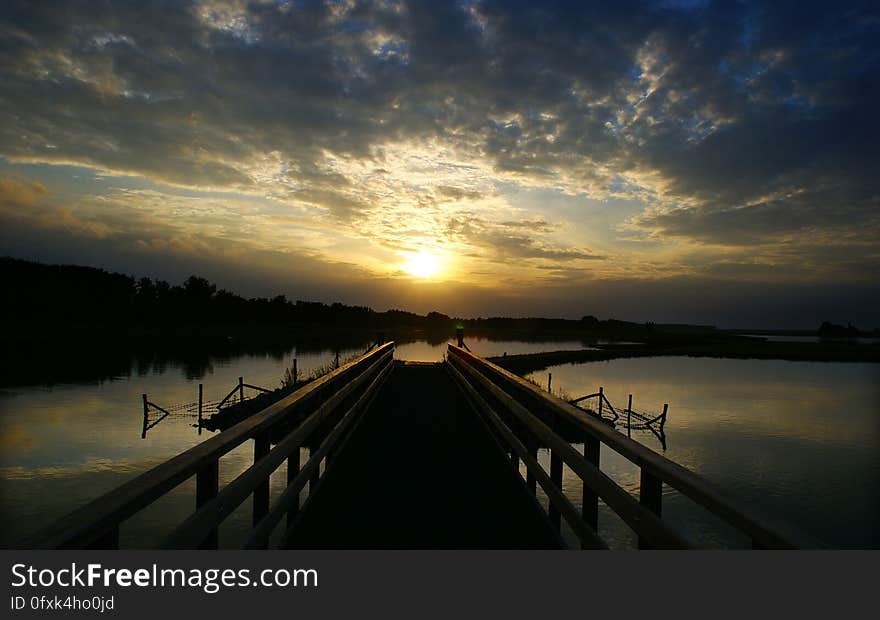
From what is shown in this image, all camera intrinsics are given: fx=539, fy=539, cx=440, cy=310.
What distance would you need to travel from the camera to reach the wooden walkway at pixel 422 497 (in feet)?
14.1

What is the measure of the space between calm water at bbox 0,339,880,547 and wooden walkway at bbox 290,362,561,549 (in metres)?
6.79

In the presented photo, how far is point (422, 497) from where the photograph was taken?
5.32 meters

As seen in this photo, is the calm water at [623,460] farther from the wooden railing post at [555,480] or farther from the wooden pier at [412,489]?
the wooden railing post at [555,480]

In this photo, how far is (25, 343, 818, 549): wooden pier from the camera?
2.11 m

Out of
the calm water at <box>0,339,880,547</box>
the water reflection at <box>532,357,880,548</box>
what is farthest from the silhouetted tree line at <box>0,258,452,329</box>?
the water reflection at <box>532,357,880,548</box>

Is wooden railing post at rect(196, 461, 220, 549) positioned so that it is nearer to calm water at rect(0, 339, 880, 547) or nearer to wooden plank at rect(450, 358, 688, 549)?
wooden plank at rect(450, 358, 688, 549)

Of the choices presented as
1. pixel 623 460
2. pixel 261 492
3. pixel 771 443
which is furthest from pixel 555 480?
pixel 771 443

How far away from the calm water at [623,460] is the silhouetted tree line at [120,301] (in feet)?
197

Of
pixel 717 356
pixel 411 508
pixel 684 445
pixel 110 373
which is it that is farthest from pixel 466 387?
pixel 717 356

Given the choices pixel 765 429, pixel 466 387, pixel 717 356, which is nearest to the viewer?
pixel 466 387

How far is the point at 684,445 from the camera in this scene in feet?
87.5

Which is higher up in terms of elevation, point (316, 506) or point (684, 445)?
point (316, 506)
